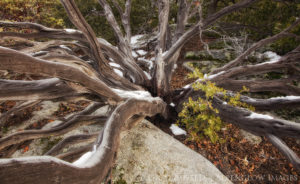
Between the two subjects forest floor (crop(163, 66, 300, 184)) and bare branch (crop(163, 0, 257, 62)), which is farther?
bare branch (crop(163, 0, 257, 62))

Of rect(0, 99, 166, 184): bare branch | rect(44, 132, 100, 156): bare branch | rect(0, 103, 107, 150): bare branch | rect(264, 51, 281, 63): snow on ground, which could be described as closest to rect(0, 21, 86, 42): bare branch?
rect(0, 103, 107, 150): bare branch

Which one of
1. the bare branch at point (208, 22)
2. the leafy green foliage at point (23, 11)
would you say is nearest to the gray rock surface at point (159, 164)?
the bare branch at point (208, 22)

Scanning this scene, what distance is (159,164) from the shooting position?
2.64m

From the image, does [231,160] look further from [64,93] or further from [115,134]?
[64,93]

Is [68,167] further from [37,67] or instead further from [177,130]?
[177,130]

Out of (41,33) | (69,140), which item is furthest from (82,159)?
(41,33)

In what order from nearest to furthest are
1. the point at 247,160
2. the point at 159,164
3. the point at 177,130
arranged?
the point at 159,164
the point at 247,160
the point at 177,130

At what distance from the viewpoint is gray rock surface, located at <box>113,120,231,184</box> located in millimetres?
2463

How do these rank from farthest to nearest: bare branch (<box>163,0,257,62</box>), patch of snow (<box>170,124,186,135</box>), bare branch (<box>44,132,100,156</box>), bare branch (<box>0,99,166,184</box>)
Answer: patch of snow (<box>170,124,186,135</box>) → bare branch (<box>163,0,257,62</box>) → bare branch (<box>44,132,100,156</box>) → bare branch (<box>0,99,166,184</box>)

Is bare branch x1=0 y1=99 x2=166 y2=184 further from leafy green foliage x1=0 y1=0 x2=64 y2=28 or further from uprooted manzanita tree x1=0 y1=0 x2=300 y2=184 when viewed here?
leafy green foliage x1=0 y1=0 x2=64 y2=28

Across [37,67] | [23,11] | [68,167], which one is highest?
[23,11]

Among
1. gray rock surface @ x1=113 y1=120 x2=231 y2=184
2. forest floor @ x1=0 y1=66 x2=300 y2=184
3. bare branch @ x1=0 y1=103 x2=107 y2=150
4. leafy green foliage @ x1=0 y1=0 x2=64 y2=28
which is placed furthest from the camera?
leafy green foliage @ x1=0 y1=0 x2=64 y2=28

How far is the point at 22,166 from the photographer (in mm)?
763

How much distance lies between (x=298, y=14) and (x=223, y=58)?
2681 millimetres
